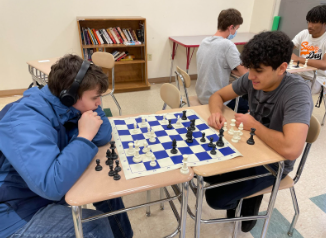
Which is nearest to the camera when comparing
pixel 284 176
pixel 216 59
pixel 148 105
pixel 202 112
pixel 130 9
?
pixel 284 176

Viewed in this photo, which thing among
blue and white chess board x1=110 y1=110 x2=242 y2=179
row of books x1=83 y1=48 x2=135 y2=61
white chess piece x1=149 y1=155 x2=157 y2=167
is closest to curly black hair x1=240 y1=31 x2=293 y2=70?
blue and white chess board x1=110 y1=110 x2=242 y2=179

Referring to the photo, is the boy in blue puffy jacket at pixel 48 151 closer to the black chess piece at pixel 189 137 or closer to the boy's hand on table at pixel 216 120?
the black chess piece at pixel 189 137

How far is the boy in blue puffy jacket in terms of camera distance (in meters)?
0.92

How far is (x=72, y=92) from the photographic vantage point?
109 cm

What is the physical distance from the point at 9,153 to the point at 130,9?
152 inches

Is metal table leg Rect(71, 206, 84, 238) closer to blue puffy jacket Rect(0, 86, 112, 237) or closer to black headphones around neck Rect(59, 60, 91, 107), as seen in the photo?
blue puffy jacket Rect(0, 86, 112, 237)

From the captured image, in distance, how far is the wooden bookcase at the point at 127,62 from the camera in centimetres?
405

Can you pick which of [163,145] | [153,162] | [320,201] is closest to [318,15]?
[320,201]

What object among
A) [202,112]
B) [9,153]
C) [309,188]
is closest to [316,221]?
[309,188]

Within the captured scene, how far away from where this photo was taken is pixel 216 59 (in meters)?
2.41

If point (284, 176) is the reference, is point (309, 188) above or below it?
below

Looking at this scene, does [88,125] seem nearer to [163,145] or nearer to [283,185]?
[163,145]

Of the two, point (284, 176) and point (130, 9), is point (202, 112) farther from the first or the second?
point (130, 9)

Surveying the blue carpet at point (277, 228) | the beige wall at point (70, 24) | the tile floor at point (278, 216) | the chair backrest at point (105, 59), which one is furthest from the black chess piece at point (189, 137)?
the beige wall at point (70, 24)
